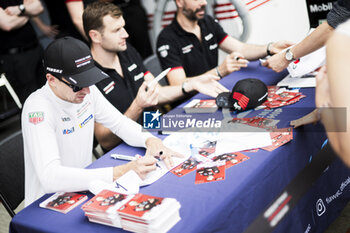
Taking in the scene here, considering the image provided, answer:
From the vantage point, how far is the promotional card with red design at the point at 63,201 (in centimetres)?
146

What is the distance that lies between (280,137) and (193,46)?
146 centimetres

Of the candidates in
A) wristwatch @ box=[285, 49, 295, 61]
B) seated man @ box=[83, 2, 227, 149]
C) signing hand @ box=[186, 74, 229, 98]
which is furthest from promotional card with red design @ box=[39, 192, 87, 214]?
wristwatch @ box=[285, 49, 295, 61]

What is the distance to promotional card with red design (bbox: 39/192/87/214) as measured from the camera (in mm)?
1460

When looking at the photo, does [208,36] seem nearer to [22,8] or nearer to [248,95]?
[248,95]

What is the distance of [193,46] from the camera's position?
9.70 feet

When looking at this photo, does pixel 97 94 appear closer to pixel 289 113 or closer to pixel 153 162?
pixel 153 162

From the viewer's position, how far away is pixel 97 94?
2.01 metres

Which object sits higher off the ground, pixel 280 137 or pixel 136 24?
pixel 136 24

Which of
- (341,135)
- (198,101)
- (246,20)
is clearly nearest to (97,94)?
(198,101)

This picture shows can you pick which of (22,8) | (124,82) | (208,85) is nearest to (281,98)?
(208,85)

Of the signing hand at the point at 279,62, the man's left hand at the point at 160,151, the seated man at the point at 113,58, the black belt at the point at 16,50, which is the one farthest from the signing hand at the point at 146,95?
the black belt at the point at 16,50

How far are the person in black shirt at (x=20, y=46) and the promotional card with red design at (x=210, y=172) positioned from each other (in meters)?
2.15

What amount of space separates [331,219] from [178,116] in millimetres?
983

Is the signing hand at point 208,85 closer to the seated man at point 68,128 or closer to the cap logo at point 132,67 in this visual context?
the cap logo at point 132,67
